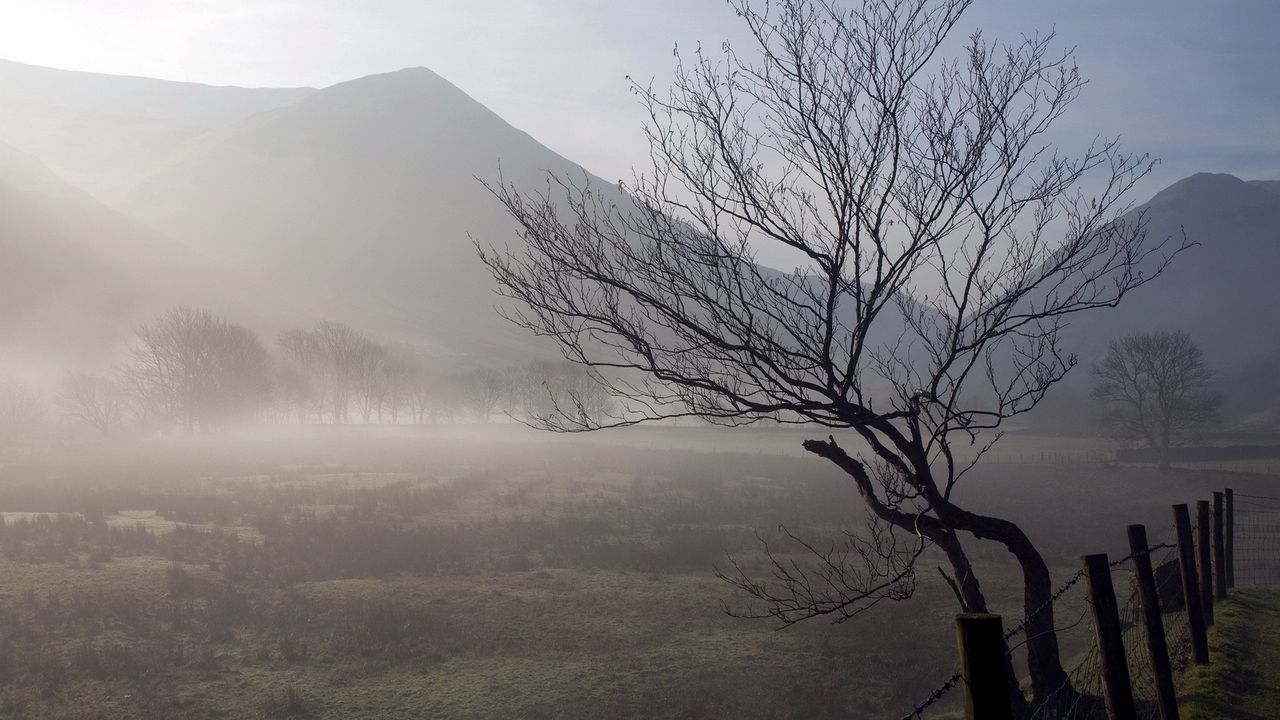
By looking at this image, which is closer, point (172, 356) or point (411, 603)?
point (411, 603)

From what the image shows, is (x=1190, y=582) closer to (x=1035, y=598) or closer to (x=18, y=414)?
(x=1035, y=598)

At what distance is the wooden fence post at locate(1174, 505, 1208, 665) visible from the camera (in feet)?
29.7

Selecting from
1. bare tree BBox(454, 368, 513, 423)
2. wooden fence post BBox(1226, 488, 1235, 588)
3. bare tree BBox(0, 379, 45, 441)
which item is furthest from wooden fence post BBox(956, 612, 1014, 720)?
bare tree BBox(454, 368, 513, 423)

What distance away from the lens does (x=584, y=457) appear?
66750 millimetres

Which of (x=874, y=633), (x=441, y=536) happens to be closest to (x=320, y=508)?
(x=441, y=536)

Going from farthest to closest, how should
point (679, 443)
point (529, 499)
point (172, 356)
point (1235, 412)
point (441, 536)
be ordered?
point (1235, 412) → point (679, 443) → point (172, 356) → point (529, 499) → point (441, 536)

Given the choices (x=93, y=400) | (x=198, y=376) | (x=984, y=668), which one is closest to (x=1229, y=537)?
(x=984, y=668)

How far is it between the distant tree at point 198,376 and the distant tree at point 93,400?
2.62 metres

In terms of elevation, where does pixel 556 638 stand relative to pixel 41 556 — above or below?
below

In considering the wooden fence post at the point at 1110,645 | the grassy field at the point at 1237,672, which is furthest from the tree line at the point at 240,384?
Result: the wooden fence post at the point at 1110,645

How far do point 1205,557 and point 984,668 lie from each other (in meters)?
10.6

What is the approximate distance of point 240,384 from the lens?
2906 inches

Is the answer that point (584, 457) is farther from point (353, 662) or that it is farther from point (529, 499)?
point (353, 662)

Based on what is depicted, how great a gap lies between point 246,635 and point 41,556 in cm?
937
